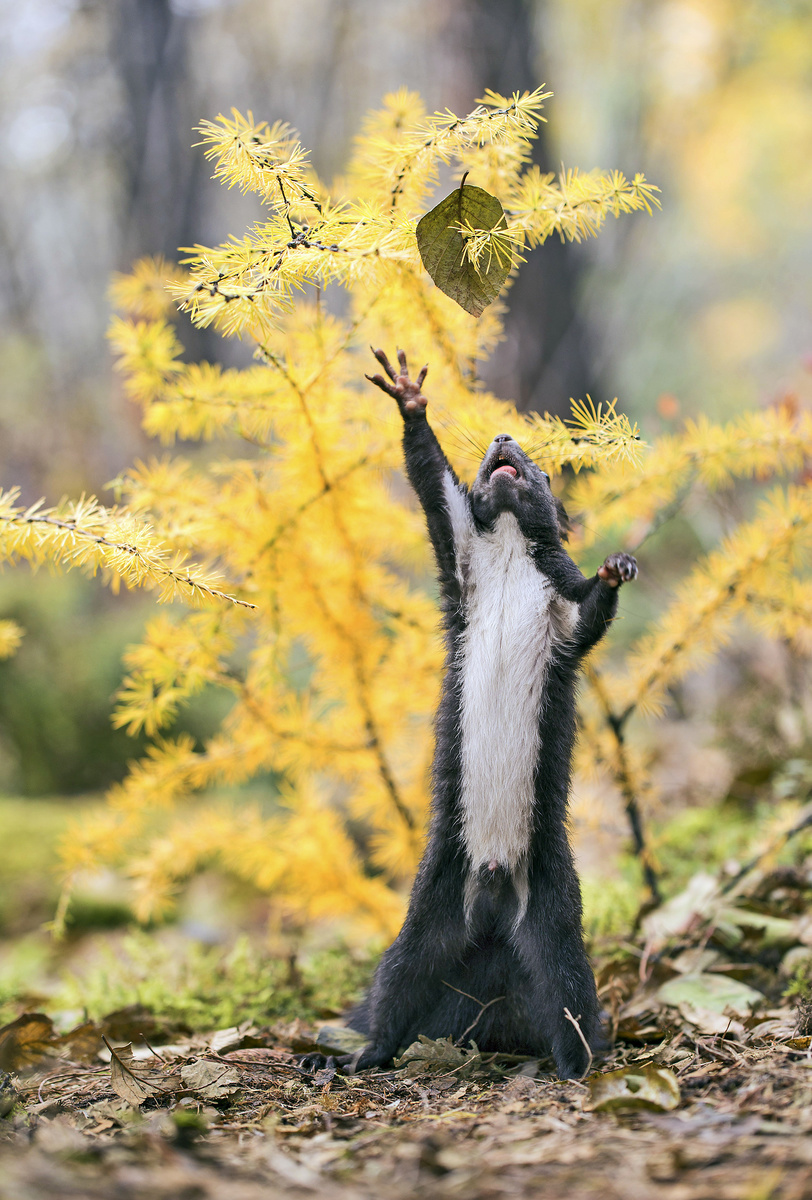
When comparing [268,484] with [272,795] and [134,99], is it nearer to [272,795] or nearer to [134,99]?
[272,795]

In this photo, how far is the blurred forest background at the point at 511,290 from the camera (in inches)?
211

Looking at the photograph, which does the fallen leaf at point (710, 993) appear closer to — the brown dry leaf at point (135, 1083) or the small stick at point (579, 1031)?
the small stick at point (579, 1031)

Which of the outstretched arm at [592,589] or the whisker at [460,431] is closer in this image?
the outstretched arm at [592,589]

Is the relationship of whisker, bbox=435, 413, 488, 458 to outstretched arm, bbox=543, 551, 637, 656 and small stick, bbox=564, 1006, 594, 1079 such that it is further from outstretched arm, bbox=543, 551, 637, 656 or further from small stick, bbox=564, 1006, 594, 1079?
small stick, bbox=564, 1006, 594, 1079

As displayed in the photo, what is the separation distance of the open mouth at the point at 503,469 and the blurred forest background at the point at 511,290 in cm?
151

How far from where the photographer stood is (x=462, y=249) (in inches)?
92.3

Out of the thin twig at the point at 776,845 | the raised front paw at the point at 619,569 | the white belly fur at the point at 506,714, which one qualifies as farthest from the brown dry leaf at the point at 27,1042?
the thin twig at the point at 776,845

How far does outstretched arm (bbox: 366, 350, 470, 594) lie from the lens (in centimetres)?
252

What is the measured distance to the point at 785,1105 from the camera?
1.72m

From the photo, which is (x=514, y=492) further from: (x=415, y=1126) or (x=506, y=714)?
(x=415, y=1126)

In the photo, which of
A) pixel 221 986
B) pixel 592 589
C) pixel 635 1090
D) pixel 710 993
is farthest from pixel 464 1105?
pixel 221 986

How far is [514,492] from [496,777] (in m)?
0.86

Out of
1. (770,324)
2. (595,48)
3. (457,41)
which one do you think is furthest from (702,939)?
(770,324)

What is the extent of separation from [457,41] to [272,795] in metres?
5.72
